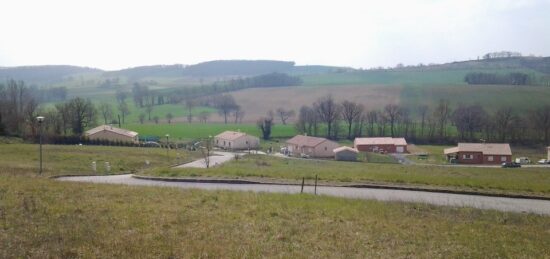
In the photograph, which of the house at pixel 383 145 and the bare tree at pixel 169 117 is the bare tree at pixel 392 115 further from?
the bare tree at pixel 169 117

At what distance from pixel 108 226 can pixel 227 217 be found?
3.28 metres

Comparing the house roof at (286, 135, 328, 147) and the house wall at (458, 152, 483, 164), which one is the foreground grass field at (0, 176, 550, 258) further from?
the house roof at (286, 135, 328, 147)

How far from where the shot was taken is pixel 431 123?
104688 mm

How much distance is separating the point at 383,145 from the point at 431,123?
25511 mm

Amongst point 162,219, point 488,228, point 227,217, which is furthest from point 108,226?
point 488,228

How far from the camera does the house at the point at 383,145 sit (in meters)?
84.4

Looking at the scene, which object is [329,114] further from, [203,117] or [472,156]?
[203,117]

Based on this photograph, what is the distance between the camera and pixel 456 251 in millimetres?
10297

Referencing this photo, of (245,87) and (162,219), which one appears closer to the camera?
(162,219)

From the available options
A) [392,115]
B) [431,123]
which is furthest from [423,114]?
[392,115]

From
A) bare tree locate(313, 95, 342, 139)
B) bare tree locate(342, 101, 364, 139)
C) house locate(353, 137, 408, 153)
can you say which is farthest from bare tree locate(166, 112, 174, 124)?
house locate(353, 137, 408, 153)

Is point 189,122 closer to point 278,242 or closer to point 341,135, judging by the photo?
point 341,135

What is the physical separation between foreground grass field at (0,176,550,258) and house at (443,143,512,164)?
61803 mm

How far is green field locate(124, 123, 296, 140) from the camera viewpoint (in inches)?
3927
